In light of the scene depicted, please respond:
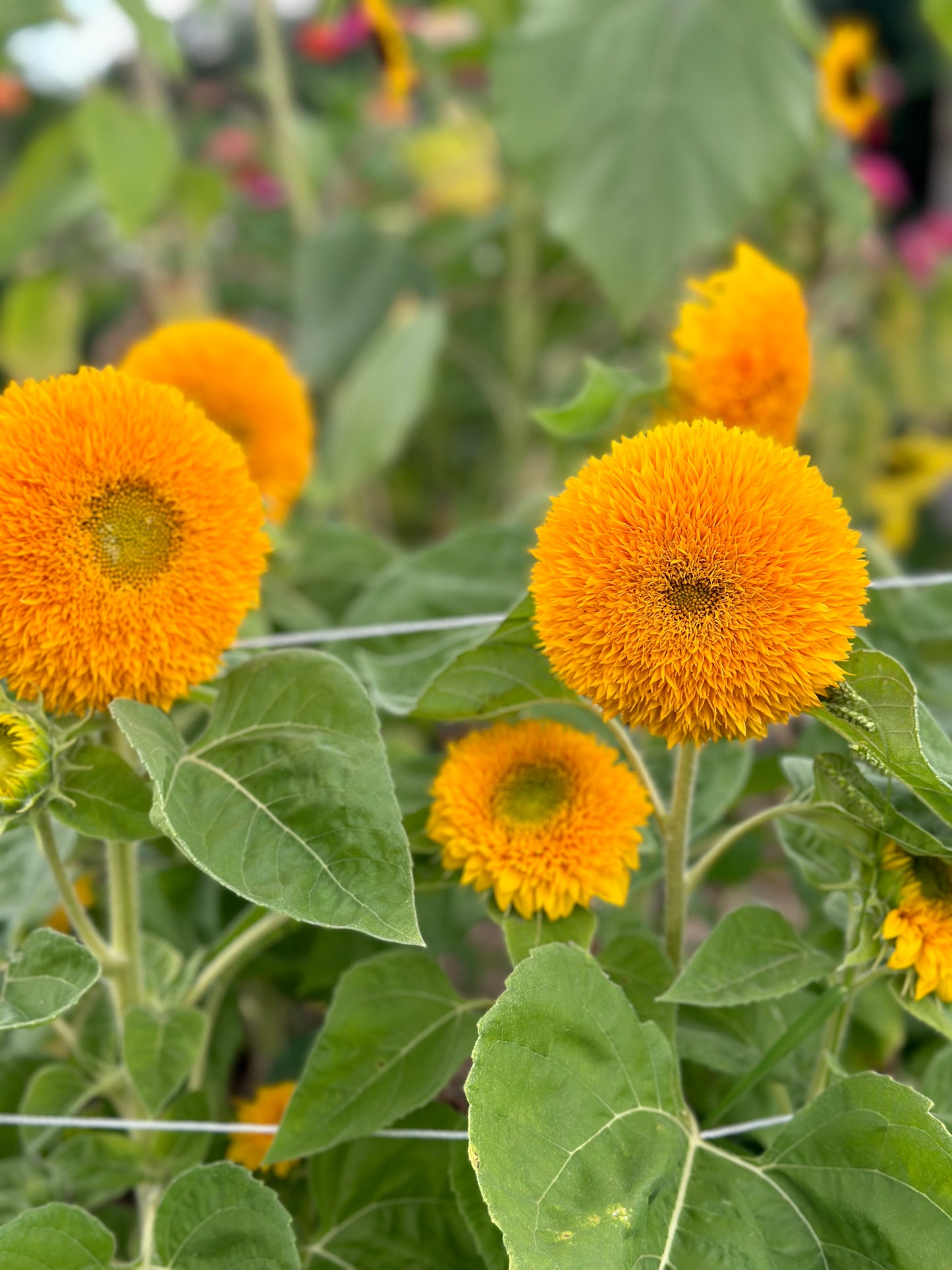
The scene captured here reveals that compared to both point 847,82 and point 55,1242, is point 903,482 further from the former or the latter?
point 55,1242

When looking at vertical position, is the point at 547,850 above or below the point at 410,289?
above

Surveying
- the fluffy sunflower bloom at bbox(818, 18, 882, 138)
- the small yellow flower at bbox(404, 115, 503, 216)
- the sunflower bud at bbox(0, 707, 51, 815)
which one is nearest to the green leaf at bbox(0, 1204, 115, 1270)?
the sunflower bud at bbox(0, 707, 51, 815)

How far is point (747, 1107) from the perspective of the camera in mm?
479

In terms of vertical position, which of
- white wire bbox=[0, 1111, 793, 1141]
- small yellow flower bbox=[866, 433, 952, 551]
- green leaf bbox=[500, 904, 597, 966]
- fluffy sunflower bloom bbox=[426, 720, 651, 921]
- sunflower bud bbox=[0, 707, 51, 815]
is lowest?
small yellow flower bbox=[866, 433, 952, 551]

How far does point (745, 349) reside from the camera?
503 millimetres

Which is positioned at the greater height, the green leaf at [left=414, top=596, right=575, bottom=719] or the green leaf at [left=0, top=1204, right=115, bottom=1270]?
the green leaf at [left=414, top=596, right=575, bottom=719]

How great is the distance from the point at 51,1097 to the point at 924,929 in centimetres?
33

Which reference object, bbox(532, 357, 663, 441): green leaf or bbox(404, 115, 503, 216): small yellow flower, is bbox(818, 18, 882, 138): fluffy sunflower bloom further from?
bbox(532, 357, 663, 441): green leaf

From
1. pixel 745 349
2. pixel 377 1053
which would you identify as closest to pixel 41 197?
pixel 745 349

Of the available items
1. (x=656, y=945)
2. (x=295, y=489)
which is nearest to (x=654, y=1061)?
(x=656, y=945)

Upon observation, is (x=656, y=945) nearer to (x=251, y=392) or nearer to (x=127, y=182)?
(x=251, y=392)

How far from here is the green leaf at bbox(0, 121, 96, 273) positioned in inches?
41.9

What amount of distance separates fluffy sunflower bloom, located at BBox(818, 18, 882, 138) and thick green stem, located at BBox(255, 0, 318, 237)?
1.53ft

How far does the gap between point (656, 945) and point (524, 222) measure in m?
0.87
